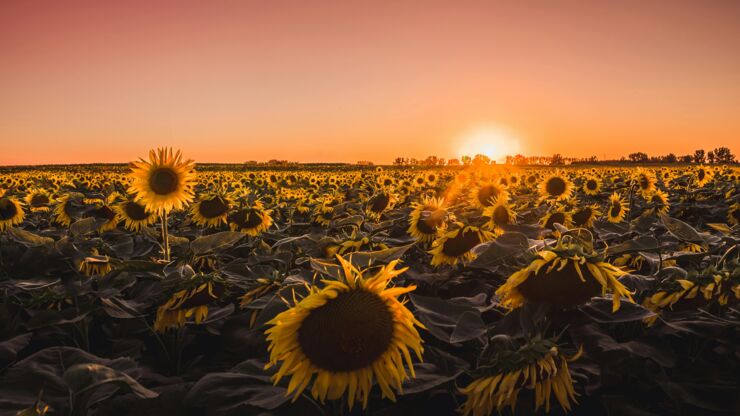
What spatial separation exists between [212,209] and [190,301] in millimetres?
3278

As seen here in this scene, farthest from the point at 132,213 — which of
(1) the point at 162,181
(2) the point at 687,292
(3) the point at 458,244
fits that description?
(2) the point at 687,292

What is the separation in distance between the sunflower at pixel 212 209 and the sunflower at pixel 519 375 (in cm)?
447

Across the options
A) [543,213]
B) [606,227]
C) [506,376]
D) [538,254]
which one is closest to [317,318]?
[506,376]

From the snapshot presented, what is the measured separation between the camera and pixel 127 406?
1734 millimetres

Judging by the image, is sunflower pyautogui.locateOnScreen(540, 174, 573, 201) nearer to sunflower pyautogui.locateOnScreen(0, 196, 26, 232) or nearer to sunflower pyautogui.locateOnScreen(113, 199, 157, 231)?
sunflower pyautogui.locateOnScreen(113, 199, 157, 231)

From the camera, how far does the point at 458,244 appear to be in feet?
10.4

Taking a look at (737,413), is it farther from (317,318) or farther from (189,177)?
(189,177)

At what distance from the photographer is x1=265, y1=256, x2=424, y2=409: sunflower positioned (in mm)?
1466

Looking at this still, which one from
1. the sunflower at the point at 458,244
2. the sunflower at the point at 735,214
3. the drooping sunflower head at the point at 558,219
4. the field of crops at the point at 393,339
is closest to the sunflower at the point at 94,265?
the field of crops at the point at 393,339

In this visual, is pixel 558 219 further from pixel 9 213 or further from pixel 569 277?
pixel 9 213

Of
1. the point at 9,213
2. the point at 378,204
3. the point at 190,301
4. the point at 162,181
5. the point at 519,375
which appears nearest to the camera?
the point at 519,375

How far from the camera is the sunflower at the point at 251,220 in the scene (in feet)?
16.2

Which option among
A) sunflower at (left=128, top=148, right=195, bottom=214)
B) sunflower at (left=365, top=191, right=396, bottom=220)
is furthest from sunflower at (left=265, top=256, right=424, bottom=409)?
sunflower at (left=365, top=191, right=396, bottom=220)

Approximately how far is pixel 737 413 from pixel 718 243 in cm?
171
